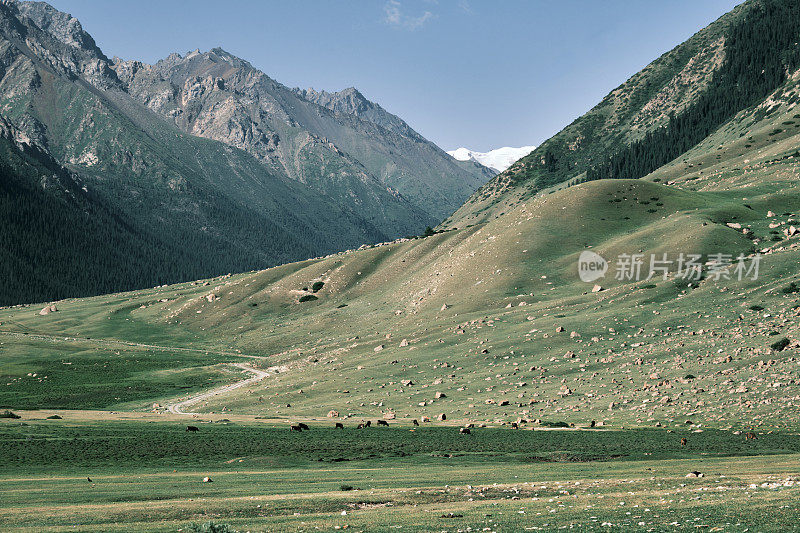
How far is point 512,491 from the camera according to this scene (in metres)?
26.5

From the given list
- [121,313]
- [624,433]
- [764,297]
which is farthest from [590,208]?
[121,313]

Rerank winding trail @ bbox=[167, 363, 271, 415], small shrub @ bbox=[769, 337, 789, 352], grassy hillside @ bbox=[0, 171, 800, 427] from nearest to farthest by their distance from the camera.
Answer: small shrub @ bbox=[769, 337, 789, 352] < grassy hillside @ bbox=[0, 171, 800, 427] < winding trail @ bbox=[167, 363, 271, 415]

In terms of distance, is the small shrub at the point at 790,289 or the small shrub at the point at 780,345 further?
the small shrub at the point at 790,289

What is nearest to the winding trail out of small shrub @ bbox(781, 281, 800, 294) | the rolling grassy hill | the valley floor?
the rolling grassy hill

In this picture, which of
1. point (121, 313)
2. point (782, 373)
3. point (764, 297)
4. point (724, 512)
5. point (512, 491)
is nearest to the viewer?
point (724, 512)

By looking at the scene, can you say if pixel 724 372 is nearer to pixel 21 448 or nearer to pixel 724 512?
pixel 724 512

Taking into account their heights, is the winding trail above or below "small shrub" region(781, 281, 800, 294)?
below

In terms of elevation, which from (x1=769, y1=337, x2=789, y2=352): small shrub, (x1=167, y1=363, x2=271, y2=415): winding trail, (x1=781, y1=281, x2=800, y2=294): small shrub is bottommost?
(x1=167, y1=363, x2=271, y2=415): winding trail

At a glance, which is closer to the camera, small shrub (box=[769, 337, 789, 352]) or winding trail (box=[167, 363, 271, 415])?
small shrub (box=[769, 337, 789, 352])

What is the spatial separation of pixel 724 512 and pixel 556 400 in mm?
44282

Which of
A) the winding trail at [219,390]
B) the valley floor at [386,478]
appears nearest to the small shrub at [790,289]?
the valley floor at [386,478]

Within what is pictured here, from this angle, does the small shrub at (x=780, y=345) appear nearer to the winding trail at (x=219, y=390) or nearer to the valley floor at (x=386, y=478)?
the valley floor at (x=386, y=478)

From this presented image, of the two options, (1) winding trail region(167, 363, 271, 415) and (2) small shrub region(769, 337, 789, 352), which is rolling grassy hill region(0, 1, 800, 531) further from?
(1) winding trail region(167, 363, 271, 415)

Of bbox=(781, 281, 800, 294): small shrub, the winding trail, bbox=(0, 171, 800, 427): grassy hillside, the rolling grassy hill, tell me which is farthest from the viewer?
the winding trail
